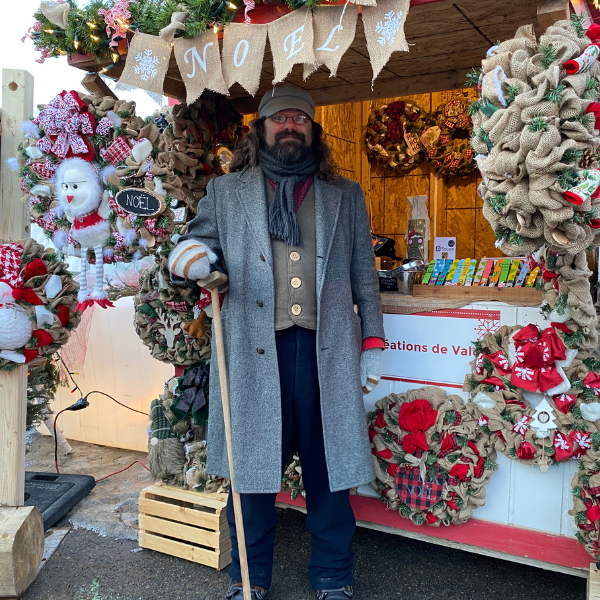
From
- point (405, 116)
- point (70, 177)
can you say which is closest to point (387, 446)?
point (70, 177)

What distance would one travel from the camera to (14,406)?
2707 mm

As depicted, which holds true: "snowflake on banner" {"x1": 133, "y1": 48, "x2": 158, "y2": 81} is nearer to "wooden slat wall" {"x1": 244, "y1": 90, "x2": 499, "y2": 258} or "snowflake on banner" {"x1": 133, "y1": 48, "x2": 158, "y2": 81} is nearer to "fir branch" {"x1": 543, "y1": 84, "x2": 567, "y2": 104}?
"fir branch" {"x1": 543, "y1": 84, "x2": 567, "y2": 104}

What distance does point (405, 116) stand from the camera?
435 centimetres

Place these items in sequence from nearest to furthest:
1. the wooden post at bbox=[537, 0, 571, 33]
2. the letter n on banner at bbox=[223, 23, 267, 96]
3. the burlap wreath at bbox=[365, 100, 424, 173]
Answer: the wooden post at bbox=[537, 0, 571, 33] → the letter n on banner at bbox=[223, 23, 267, 96] → the burlap wreath at bbox=[365, 100, 424, 173]

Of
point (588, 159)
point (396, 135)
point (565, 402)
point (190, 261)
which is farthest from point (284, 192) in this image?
point (396, 135)

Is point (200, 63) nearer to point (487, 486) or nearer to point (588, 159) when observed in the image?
point (588, 159)

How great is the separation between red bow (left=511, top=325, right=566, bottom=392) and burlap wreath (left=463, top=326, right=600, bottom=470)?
57 mm

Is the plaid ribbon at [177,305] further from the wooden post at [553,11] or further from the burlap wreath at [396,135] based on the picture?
the burlap wreath at [396,135]

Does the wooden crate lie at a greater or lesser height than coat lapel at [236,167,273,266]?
lesser

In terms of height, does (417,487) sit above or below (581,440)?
below

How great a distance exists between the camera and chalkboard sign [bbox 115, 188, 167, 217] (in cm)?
245

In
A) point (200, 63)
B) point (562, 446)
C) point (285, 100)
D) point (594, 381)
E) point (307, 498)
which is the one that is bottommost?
point (307, 498)

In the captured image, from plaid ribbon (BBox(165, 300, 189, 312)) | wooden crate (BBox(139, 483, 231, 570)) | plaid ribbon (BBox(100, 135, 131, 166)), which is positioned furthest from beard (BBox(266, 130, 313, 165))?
wooden crate (BBox(139, 483, 231, 570))

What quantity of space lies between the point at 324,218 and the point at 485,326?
0.83 meters
